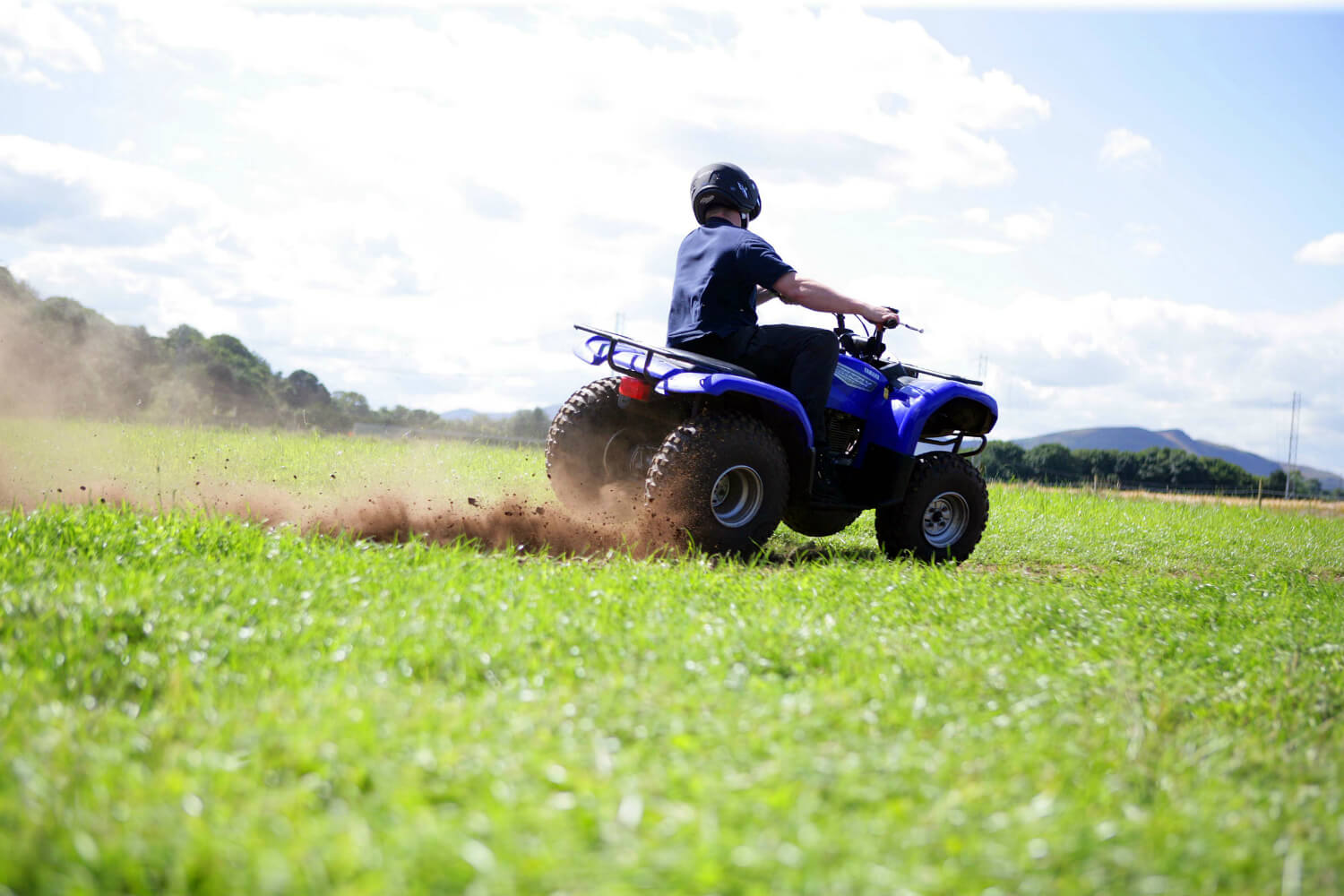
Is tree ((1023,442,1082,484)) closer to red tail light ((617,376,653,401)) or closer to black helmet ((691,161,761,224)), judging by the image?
black helmet ((691,161,761,224))

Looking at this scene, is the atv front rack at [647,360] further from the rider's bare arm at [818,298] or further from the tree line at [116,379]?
the tree line at [116,379]

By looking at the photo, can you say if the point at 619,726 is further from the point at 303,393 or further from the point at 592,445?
the point at 303,393

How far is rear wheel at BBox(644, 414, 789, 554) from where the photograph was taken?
5566 millimetres

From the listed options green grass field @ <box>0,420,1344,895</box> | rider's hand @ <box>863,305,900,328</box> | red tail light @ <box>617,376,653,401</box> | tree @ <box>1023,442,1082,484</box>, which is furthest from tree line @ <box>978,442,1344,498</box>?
green grass field @ <box>0,420,1344,895</box>

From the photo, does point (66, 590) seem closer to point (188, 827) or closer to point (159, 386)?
point (188, 827)

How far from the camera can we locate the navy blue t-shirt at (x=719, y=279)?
5.96 metres

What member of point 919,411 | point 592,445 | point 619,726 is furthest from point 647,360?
point 619,726

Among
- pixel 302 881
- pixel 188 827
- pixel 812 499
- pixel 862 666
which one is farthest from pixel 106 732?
pixel 812 499

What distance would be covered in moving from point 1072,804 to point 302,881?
1.77m

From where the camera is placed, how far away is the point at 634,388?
583cm

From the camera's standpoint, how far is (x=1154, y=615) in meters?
5.07

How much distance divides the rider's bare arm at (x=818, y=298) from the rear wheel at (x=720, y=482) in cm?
84

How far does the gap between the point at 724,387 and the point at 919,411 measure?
6.46 ft

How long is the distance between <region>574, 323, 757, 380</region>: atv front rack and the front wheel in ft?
5.81
